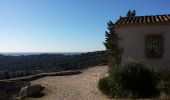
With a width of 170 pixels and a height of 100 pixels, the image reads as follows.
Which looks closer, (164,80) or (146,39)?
(164,80)

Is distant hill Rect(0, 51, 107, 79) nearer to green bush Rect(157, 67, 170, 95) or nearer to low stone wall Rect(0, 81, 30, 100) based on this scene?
low stone wall Rect(0, 81, 30, 100)

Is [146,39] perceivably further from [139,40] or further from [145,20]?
[145,20]

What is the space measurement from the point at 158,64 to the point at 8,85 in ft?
31.1

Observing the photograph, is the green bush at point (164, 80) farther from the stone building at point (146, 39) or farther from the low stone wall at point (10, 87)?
the low stone wall at point (10, 87)

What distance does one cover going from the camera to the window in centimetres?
1802

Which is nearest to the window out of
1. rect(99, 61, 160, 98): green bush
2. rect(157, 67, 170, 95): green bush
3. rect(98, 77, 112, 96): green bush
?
rect(157, 67, 170, 95): green bush

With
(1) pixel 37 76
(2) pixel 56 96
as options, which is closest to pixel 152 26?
(2) pixel 56 96

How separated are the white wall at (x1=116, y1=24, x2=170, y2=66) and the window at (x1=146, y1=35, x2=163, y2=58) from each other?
210mm

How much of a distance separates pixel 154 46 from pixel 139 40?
2.85ft

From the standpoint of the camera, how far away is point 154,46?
59.9ft

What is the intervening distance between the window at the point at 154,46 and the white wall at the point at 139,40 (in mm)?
210

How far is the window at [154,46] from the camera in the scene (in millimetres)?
18016

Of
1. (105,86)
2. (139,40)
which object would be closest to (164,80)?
(105,86)

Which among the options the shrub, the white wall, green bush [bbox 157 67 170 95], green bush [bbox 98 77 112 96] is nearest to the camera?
green bush [bbox 157 67 170 95]
